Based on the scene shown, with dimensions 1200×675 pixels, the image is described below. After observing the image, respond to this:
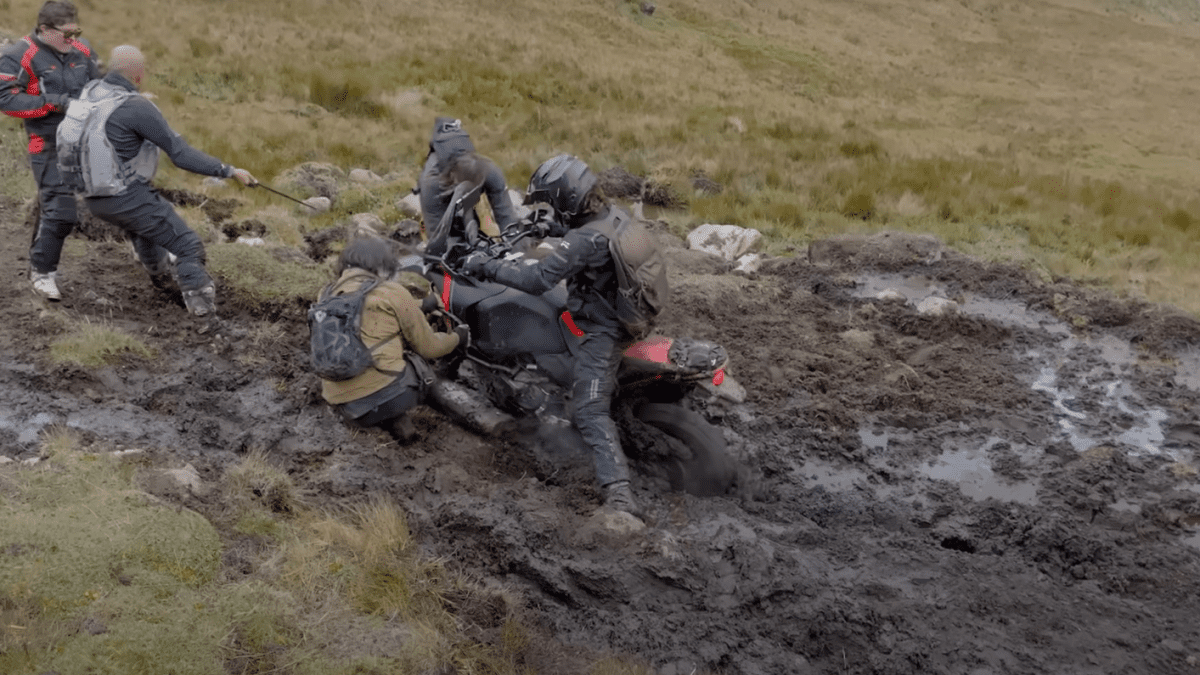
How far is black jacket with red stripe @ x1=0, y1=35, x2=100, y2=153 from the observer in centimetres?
619

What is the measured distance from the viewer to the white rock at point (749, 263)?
9054 millimetres

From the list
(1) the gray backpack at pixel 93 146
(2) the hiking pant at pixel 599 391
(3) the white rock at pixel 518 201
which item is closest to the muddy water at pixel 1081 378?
(2) the hiking pant at pixel 599 391

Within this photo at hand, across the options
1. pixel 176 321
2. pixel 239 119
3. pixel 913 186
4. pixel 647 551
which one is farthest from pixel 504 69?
pixel 647 551

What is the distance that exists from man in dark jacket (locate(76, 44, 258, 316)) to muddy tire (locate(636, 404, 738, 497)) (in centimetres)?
326

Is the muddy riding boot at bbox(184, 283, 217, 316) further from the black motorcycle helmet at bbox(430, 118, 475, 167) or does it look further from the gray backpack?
the black motorcycle helmet at bbox(430, 118, 475, 167)

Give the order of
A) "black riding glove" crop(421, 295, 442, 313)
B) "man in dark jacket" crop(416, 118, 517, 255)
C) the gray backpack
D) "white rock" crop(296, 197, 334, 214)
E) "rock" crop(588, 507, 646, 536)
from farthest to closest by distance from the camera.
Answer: "white rock" crop(296, 197, 334, 214) < "man in dark jacket" crop(416, 118, 517, 255) < the gray backpack < "black riding glove" crop(421, 295, 442, 313) < "rock" crop(588, 507, 646, 536)

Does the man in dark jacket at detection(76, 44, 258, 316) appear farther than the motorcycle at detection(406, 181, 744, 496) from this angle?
Yes

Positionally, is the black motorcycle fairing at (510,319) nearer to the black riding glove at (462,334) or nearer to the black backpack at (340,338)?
the black riding glove at (462,334)

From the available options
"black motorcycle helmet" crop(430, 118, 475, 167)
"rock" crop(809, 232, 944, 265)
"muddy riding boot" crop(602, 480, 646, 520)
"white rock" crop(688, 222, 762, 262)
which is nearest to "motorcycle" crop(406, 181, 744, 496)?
"muddy riding boot" crop(602, 480, 646, 520)

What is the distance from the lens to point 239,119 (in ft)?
43.6

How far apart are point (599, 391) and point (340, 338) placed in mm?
1512

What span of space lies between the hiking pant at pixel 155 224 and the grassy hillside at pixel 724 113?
153 inches

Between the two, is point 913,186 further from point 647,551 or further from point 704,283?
point 647,551

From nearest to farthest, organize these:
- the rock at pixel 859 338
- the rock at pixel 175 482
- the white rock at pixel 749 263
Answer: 1. the rock at pixel 175 482
2. the rock at pixel 859 338
3. the white rock at pixel 749 263
